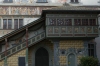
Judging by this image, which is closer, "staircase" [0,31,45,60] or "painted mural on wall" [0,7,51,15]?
"staircase" [0,31,45,60]

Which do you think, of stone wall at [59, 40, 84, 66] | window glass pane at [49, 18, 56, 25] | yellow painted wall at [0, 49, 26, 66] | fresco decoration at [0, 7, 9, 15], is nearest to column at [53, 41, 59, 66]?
stone wall at [59, 40, 84, 66]

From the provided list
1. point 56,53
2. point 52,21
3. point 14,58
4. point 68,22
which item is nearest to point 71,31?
point 68,22

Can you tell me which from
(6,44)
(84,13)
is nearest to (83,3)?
(84,13)

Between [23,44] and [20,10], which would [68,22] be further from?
[20,10]

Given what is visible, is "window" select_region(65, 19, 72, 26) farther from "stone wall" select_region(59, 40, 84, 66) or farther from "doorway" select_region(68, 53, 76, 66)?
"doorway" select_region(68, 53, 76, 66)

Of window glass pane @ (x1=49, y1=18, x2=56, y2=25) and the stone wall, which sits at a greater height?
window glass pane @ (x1=49, y1=18, x2=56, y2=25)

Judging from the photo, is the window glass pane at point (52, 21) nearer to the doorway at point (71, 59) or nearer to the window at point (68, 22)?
the window at point (68, 22)

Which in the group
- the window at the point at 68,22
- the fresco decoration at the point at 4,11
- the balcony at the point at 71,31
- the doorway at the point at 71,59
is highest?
the fresco decoration at the point at 4,11

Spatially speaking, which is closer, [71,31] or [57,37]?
[57,37]

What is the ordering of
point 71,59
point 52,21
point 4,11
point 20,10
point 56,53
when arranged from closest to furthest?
point 52,21 → point 56,53 → point 71,59 → point 4,11 → point 20,10

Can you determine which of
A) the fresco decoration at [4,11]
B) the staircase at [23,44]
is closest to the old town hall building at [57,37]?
the staircase at [23,44]

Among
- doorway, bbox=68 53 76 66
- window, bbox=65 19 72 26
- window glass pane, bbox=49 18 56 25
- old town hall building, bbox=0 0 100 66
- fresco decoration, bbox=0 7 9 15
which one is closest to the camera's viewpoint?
old town hall building, bbox=0 0 100 66

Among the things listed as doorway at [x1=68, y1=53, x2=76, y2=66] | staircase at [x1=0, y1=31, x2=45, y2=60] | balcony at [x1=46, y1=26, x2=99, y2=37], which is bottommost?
doorway at [x1=68, y1=53, x2=76, y2=66]

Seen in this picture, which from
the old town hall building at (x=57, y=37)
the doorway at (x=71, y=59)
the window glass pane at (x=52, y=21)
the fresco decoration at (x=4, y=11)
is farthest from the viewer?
the fresco decoration at (x=4, y=11)
